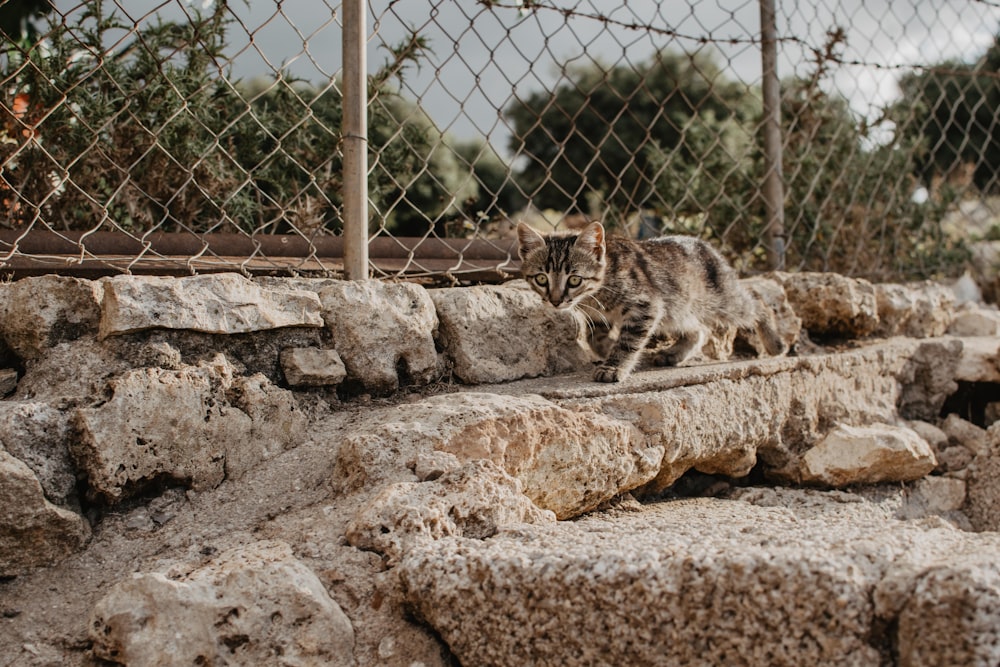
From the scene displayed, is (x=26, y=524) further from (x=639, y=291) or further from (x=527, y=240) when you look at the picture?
(x=639, y=291)

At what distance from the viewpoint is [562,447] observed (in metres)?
2.30

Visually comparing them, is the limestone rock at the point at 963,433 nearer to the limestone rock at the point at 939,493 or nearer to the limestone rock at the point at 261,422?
the limestone rock at the point at 939,493

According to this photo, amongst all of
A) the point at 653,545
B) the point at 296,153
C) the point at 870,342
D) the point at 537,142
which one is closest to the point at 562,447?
the point at 653,545

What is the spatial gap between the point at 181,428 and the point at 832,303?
2770 millimetres

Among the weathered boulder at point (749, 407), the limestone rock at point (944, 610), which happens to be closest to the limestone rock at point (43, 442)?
the weathered boulder at point (749, 407)

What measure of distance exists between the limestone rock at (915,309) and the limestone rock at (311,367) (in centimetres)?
270

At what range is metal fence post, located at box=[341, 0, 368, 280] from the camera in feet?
8.25

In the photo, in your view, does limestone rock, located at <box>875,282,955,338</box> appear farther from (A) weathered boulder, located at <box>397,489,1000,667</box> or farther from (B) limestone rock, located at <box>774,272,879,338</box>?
(A) weathered boulder, located at <box>397,489,1000,667</box>

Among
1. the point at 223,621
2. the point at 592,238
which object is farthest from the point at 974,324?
the point at 223,621

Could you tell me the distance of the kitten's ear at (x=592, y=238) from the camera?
10.0 ft

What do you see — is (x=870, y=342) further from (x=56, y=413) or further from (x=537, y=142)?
(x=537, y=142)

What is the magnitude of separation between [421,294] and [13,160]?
1.27 m

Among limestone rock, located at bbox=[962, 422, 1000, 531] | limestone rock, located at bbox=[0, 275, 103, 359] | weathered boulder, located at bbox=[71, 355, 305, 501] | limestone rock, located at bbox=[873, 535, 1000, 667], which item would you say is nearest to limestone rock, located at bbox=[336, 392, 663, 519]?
weathered boulder, located at bbox=[71, 355, 305, 501]

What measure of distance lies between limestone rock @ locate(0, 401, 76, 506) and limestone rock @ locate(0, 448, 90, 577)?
0.04 meters
